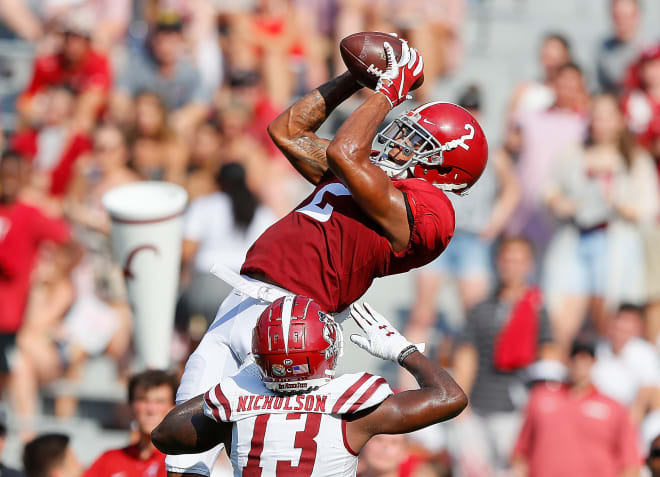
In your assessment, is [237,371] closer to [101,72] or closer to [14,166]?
[14,166]

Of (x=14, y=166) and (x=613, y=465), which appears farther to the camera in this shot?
(x=14, y=166)

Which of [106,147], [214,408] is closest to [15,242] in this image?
[106,147]

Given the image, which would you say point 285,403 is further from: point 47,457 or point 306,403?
point 47,457

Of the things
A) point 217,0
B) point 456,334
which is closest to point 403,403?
point 456,334

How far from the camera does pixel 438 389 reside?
4145 mm

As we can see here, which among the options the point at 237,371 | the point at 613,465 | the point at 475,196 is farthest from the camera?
the point at 475,196

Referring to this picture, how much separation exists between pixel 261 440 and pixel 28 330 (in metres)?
5.13

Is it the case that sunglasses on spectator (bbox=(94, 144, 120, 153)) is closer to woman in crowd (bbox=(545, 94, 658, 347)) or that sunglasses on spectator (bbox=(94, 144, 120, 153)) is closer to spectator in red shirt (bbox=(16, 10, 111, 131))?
spectator in red shirt (bbox=(16, 10, 111, 131))

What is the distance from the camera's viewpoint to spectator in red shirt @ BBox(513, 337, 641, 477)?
303 inches

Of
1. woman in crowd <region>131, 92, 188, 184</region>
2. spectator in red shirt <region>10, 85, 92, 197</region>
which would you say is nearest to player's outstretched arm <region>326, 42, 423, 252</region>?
woman in crowd <region>131, 92, 188, 184</region>

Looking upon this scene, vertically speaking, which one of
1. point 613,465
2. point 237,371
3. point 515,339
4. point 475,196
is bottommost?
point 613,465

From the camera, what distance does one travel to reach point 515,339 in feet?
27.0

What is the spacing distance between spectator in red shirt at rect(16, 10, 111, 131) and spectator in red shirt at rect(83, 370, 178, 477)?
4.34 meters

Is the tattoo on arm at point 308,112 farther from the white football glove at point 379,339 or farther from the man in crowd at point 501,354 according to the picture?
the man in crowd at point 501,354
